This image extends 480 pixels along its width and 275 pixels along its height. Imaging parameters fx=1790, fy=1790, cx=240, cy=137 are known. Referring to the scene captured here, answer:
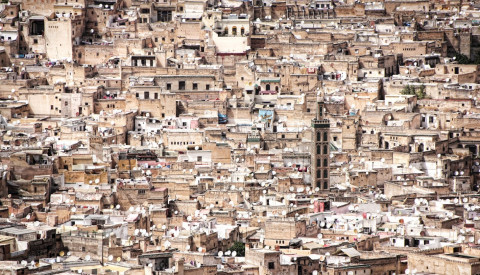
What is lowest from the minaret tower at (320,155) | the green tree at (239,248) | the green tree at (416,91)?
the green tree at (239,248)

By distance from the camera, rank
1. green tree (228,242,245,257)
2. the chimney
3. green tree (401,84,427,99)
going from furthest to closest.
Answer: green tree (401,84,427,99) → green tree (228,242,245,257) → the chimney

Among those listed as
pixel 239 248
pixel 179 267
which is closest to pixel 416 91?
pixel 239 248

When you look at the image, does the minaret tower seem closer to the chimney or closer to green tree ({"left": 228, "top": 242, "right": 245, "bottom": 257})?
green tree ({"left": 228, "top": 242, "right": 245, "bottom": 257})

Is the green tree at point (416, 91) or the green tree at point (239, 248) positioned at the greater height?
the green tree at point (416, 91)

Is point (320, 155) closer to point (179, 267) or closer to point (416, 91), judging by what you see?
point (416, 91)

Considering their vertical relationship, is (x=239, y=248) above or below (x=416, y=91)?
below

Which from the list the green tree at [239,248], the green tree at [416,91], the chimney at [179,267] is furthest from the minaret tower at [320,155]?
the chimney at [179,267]

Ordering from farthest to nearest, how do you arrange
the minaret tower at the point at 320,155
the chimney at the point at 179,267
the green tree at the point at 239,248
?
the minaret tower at the point at 320,155
the green tree at the point at 239,248
the chimney at the point at 179,267

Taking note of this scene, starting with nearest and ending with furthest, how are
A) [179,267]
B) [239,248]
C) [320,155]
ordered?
[179,267] < [239,248] < [320,155]

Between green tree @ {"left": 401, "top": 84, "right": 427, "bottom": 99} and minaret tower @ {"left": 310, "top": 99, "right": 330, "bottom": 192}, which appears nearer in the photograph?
minaret tower @ {"left": 310, "top": 99, "right": 330, "bottom": 192}

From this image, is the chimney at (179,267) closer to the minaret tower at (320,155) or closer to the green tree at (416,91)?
the minaret tower at (320,155)

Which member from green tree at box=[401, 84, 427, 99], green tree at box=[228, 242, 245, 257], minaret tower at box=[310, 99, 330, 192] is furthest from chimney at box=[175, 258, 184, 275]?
green tree at box=[401, 84, 427, 99]

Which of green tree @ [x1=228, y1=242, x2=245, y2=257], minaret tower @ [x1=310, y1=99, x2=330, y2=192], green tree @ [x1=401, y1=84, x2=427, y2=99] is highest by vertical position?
green tree @ [x1=401, y1=84, x2=427, y2=99]

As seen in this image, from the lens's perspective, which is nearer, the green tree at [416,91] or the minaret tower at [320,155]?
the minaret tower at [320,155]
